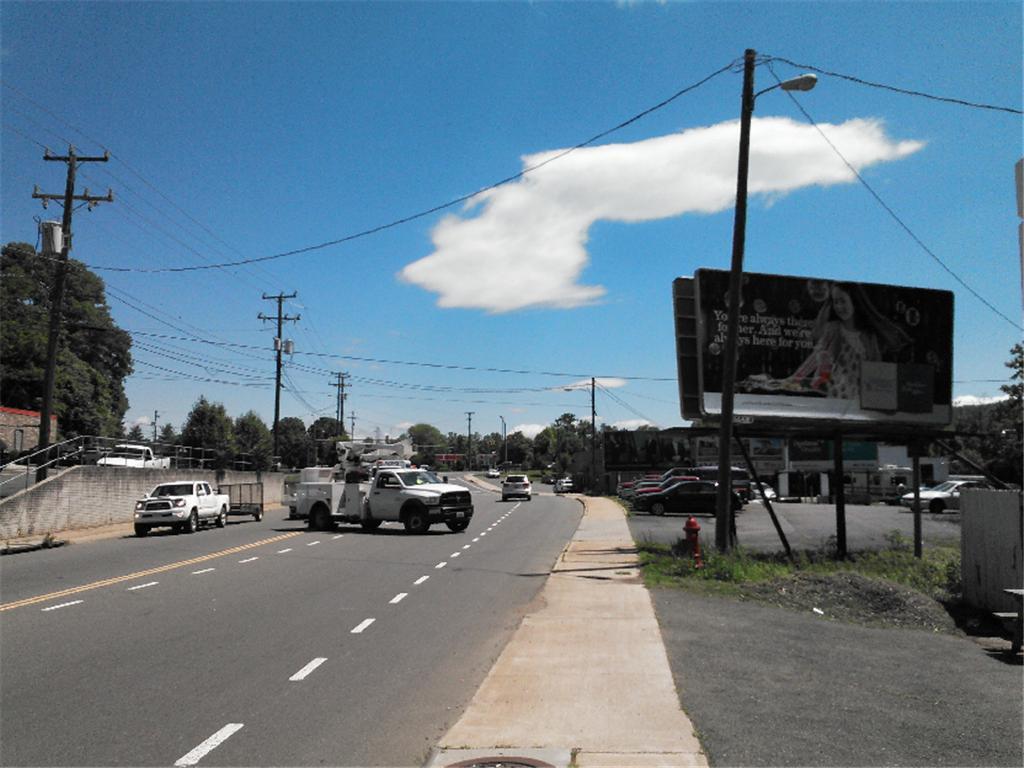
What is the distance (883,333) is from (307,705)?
60.9 feet

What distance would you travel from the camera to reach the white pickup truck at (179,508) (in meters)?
27.5

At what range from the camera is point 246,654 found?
911 centimetres

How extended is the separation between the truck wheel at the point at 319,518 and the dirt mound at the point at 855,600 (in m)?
17.3

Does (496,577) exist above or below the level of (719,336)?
below

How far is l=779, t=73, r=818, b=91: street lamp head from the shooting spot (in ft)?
51.3

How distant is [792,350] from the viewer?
2062 cm

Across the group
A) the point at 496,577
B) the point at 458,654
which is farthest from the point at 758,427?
the point at 458,654

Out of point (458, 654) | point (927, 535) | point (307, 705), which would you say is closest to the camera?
point (307, 705)

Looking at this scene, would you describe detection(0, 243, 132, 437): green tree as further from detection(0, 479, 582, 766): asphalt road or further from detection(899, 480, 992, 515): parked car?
detection(899, 480, 992, 515): parked car

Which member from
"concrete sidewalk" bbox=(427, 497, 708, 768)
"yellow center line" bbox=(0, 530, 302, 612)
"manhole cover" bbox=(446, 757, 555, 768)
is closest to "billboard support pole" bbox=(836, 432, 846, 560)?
"concrete sidewalk" bbox=(427, 497, 708, 768)

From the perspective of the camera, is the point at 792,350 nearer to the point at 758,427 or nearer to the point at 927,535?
the point at 758,427

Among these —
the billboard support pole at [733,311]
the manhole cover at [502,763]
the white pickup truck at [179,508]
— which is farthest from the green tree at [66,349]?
the manhole cover at [502,763]

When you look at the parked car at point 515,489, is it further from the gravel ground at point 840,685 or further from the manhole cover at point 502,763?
the manhole cover at point 502,763

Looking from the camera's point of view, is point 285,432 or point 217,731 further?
point 285,432
